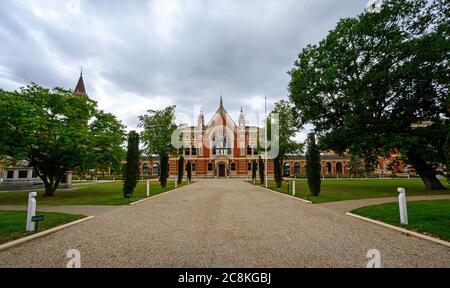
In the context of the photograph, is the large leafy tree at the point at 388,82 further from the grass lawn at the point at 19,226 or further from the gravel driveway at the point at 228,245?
the grass lawn at the point at 19,226

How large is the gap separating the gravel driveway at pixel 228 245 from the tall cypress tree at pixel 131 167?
8.71 metres

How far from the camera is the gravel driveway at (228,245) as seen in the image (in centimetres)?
440

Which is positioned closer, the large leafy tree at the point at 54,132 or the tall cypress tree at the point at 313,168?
the large leafy tree at the point at 54,132

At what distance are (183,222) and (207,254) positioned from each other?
3.54 m

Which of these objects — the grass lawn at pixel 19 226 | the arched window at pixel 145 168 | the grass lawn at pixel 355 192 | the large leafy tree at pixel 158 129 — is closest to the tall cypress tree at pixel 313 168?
the grass lawn at pixel 355 192

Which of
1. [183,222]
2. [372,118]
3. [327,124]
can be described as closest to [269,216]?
[183,222]

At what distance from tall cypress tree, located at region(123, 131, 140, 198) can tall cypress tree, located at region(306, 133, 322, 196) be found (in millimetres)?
12231

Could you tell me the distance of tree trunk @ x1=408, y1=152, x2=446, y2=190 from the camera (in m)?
20.7

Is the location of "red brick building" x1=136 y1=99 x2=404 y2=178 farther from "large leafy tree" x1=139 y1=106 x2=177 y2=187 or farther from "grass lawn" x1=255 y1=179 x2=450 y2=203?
"grass lawn" x1=255 y1=179 x2=450 y2=203

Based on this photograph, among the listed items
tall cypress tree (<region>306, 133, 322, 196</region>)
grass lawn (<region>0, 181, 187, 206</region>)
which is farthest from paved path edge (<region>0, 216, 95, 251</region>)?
tall cypress tree (<region>306, 133, 322, 196</region>)

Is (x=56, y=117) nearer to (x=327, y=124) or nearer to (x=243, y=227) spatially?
(x=243, y=227)

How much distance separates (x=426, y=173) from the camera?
843 inches
